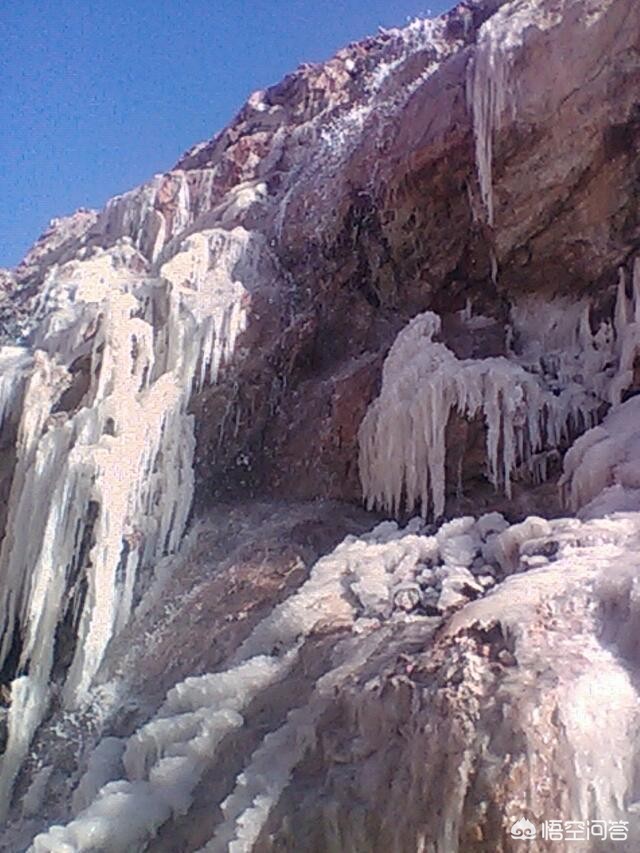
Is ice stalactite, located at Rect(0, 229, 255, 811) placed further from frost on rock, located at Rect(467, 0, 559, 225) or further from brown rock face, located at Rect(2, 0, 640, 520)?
frost on rock, located at Rect(467, 0, 559, 225)

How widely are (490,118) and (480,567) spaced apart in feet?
16.2

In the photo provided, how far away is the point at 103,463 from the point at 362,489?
8.94ft

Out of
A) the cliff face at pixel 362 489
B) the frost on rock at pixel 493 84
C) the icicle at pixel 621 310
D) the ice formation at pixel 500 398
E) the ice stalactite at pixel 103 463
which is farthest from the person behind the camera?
the ice stalactite at pixel 103 463

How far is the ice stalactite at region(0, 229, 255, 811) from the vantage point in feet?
30.3

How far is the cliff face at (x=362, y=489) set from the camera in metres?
4.36

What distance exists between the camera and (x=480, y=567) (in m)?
6.34

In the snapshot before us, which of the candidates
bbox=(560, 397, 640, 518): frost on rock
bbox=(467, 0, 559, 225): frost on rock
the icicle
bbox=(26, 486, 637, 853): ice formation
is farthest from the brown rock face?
bbox=(26, 486, 637, 853): ice formation

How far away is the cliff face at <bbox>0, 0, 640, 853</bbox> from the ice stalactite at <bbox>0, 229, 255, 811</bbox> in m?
0.04

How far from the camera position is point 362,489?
9.35 metres

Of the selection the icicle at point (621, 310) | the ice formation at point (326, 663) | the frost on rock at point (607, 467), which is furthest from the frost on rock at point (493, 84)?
the ice formation at point (326, 663)

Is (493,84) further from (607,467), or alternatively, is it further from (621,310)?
(607,467)

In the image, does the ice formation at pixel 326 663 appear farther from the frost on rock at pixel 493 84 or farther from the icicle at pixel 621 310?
the frost on rock at pixel 493 84

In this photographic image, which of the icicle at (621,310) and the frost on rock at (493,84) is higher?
the frost on rock at (493,84)

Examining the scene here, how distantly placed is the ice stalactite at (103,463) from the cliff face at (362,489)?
0.04 meters
